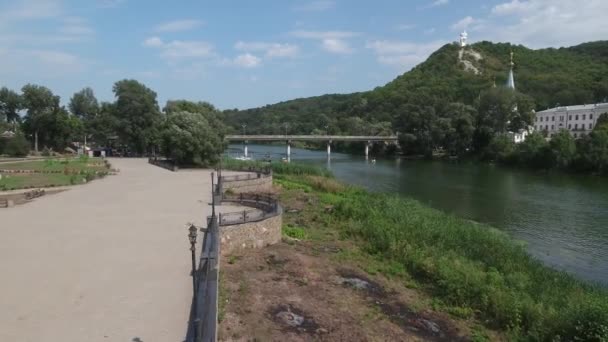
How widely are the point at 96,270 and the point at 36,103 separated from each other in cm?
7359

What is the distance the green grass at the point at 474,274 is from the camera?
1293 cm

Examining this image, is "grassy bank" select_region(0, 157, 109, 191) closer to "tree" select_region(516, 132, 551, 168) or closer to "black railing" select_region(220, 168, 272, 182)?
"black railing" select_region(220, 168, 272, 182)

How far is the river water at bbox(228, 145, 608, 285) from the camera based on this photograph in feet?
79.4

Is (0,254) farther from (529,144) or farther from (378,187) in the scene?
(529,144)

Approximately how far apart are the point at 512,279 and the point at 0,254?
1818 centimetres

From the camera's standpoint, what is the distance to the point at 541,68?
15788 cm

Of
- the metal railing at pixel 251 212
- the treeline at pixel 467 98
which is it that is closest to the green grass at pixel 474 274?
the metal railing at pixel 251 212

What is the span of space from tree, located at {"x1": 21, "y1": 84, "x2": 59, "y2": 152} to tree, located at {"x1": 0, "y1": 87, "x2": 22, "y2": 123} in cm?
554

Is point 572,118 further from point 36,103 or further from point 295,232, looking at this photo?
point 36,103

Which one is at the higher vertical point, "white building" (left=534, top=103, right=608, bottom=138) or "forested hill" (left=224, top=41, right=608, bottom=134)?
"forested hill" (left=224, top=41, right=608, bottom=134)

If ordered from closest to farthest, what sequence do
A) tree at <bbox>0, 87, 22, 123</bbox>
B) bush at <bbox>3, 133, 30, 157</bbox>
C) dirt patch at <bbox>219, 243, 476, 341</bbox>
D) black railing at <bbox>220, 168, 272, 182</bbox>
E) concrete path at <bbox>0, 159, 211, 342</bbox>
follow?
concrete path at <bbox>0, 159, 211, 342</bbox> < dirt patch at <bbox>219, 243, 476, 341</bbox> < black railing at <bbox>220, 168, 272, 182</bbox> < bush at <bbox>3, 133, 30, 157</bbox> < tree at <bbox>0, 87, 22, 123</bbox>

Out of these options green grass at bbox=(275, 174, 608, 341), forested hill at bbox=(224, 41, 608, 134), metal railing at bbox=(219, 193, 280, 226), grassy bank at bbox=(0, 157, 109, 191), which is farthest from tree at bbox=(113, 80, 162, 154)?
forested hill at bbox=(224, 41, 608, 134)

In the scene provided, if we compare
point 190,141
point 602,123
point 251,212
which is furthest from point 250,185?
point 602,123

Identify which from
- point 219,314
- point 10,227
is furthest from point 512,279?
point 10,227
